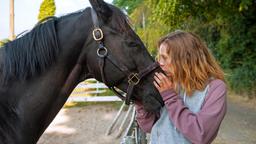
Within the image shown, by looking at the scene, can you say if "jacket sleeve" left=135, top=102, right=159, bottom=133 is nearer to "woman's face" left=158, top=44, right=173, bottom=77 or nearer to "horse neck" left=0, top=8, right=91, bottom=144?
"woman's face" left=158, top=44, right=173, bottom=77

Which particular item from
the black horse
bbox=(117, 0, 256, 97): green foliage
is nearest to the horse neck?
the black horse

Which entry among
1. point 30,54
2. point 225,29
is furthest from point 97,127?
point 225,29

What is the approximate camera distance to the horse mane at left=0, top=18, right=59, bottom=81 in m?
2.00

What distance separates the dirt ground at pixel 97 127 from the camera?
7.21 metres

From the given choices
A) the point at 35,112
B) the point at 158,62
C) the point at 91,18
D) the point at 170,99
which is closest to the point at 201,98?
the point at 170,99

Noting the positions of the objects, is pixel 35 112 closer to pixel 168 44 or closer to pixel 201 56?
pixel 168 44

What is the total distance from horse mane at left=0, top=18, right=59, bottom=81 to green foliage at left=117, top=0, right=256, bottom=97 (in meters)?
7.47

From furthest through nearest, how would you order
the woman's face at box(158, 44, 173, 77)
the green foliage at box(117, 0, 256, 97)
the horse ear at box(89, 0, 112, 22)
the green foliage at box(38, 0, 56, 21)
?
1. the green foliage at box(38, 0, 56, 21)
2. the green foliage at box(117, 0, 256, 97)
3. the woman's face at box(158, 44, 173, 77)
4. the horse ear at box(89, 0, 112, 22)

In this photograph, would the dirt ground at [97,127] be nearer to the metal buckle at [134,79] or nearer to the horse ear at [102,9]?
the metal buckle at [134,79]

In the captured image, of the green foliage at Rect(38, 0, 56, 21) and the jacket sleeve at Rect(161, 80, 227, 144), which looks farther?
the green foliage at Rect(38, 0, 56, 21)

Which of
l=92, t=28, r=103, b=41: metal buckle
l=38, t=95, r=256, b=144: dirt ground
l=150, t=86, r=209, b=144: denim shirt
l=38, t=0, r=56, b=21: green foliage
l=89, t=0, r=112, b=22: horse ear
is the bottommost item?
l=38, t=95, r=256, b=144: dirt ground

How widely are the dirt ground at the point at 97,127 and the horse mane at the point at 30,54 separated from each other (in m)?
5.08

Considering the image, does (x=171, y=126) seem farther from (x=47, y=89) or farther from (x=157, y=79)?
(x=47, y=89)

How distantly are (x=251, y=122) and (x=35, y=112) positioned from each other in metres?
8.26
